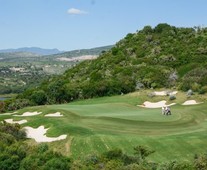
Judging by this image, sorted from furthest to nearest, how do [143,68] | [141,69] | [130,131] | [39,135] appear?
1. [143,68]
2. [141,69]
3. [39,135]
4. [130,131]

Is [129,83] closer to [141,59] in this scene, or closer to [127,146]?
[141,59]

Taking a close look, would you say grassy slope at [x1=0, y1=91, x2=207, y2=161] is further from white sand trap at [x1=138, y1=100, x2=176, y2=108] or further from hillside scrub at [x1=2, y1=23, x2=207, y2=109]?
hillside scrub at [x1=2, y1=23, x2=207, y2=109]

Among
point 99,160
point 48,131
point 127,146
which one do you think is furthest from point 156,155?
point 48,131

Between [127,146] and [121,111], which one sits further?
[121,111]

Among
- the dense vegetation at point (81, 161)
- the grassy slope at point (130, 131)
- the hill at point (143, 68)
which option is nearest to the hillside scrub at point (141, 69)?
the hill at point (143, 68)

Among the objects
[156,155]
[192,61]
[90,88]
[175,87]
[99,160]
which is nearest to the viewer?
[99,160]

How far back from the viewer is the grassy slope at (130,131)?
3928 centimetres

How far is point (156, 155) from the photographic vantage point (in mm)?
37438

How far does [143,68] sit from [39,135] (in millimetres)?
54771

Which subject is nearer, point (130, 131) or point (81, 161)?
point (81, 161)

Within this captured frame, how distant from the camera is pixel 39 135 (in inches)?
1850

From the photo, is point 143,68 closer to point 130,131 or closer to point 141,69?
point 141,69

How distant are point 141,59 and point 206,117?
A: 2270 inches

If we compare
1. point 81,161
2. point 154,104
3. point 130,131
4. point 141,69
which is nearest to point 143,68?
point 141,69
